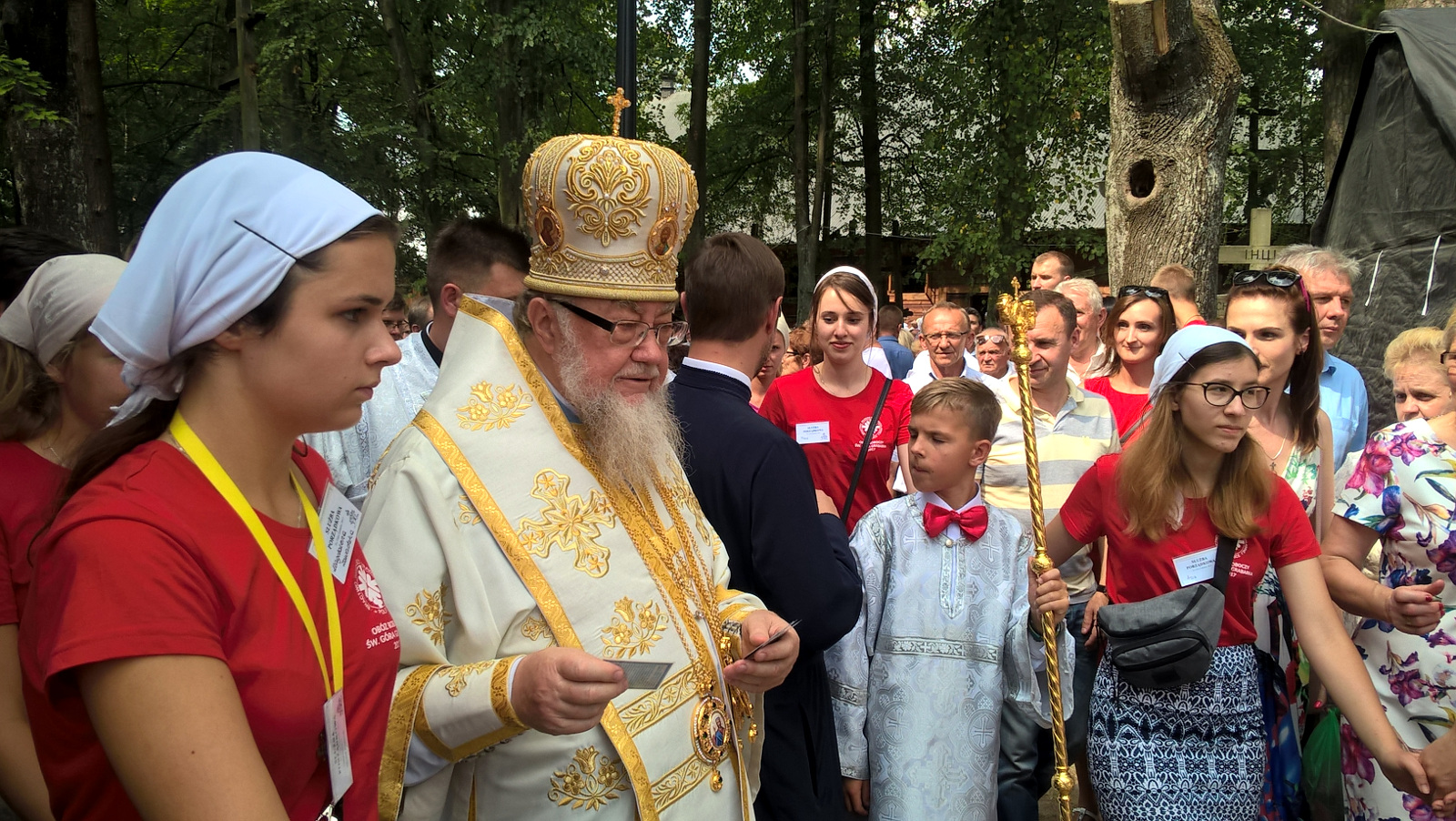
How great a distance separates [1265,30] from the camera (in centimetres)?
1933

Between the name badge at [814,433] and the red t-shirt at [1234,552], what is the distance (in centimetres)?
149

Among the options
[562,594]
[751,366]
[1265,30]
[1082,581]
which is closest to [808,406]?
[1082,581]

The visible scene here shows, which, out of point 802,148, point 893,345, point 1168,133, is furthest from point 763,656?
point 802,148

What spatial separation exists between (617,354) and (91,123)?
27.4 feet

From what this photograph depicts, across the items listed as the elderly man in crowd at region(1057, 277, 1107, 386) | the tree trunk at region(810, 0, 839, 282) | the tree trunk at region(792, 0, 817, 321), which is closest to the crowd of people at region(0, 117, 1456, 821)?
the elderly man in crowd at region(1057, 277, 1107, 386)

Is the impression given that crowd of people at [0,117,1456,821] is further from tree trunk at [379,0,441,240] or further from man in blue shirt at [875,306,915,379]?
tree trunk at [379,0,441,240]

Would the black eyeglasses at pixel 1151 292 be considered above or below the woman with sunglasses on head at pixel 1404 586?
above

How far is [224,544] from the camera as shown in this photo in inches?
51.9

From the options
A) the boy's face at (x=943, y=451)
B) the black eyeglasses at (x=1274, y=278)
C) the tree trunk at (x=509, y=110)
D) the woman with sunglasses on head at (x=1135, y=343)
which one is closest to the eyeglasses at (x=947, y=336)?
the woman with sunglasses on head at (x=1135, y=343)

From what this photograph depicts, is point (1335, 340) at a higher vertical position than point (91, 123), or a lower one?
lower

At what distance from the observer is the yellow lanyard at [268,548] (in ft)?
4.49

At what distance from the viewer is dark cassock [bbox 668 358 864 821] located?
2.63m

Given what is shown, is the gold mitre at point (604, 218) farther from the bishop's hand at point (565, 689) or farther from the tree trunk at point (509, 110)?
the tree trunk at point (509, 110)

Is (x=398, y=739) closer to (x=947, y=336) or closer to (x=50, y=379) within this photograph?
(x=50, y=379)
